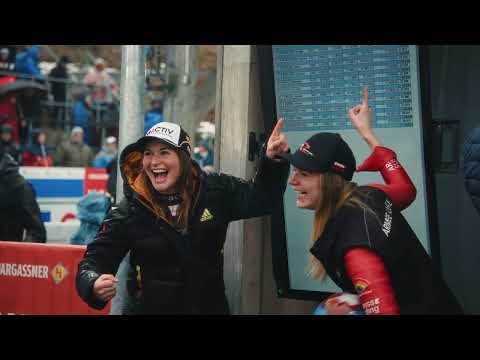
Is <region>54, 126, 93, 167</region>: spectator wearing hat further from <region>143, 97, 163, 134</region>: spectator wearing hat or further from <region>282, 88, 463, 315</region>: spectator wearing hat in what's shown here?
<region>282, 88, 463, 315</region>: spectator wearing hat

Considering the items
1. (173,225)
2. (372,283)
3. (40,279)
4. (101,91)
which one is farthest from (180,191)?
(101,91)

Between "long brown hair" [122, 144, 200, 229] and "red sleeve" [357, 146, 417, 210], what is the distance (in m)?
0.97

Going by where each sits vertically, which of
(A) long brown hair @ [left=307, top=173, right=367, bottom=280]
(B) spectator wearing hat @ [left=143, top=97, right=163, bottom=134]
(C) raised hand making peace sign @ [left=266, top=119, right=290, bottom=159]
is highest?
(B) spectator wearing hat @ [left=143, top=97, right=163, bottom=134]

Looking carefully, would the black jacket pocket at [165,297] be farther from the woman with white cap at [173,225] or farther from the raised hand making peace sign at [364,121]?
the raised hand making peace sign at [364,121]

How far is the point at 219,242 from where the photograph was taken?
400cm

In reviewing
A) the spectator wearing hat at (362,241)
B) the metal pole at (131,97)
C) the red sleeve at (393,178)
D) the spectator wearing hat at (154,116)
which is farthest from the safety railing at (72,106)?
the spectator wearing hat at (362,241)

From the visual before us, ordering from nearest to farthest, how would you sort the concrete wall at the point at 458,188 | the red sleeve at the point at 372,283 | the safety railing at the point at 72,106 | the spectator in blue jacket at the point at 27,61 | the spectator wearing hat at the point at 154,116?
the red sleeve at the point at 372,283, the concrete wall at the point at 458,188, the spectator wearing hat at the point at 154,116, the spectator in blue jacket at the point at 27,61, the safety railing at the point at 72,106

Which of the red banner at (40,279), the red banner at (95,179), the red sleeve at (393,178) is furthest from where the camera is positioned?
the red banner at (95,179)

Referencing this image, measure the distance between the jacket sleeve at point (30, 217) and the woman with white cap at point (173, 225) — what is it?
11.6 feet

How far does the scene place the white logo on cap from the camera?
3.84 m

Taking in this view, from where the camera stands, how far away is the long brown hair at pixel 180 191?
3855 mm

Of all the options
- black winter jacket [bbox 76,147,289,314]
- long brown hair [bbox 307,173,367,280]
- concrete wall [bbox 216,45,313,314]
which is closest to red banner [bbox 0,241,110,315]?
concrete wall [bbox 216,45,313,314]
